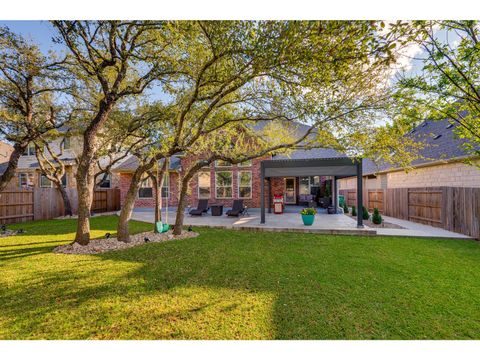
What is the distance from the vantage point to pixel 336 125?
6.89 metres

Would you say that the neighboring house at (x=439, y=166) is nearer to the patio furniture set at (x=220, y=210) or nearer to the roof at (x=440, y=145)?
the roof at (x=440, y=145)

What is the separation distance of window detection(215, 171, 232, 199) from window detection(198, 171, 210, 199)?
2.42 ft

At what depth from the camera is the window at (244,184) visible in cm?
1614

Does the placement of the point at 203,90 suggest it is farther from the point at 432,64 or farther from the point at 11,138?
the point at 11,138

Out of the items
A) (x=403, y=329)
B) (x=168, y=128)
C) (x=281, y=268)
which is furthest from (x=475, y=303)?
(x=168, y=128)

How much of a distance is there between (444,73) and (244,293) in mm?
5576

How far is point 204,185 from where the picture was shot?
673 inches

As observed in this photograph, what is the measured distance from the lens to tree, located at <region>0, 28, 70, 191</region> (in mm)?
7160

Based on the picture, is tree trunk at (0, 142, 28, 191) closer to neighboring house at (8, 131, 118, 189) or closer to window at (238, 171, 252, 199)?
neighboring house at (8, 131, 118, 189)

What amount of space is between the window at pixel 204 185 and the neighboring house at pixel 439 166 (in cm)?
1111

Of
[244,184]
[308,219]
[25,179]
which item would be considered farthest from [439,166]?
[25,179]

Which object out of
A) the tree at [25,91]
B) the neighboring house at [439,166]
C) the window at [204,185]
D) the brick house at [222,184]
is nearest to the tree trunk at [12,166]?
the tree at [25,91]

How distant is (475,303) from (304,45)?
4.83 metres
